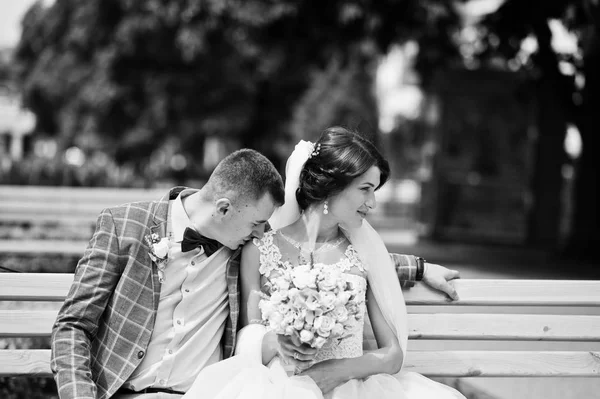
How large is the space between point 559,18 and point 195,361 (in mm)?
10606

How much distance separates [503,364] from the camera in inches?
153

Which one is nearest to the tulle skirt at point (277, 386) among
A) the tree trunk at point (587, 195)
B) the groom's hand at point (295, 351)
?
the groom's hand at point (295, 351)

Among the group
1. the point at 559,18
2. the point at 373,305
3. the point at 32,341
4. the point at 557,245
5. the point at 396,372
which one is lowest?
the point at 557,245

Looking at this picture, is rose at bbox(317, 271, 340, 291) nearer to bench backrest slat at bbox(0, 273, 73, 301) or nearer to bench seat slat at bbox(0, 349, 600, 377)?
bench seat slat at bbox(0, 349, 600, 377)

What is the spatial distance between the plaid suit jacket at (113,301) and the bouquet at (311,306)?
0.67 m

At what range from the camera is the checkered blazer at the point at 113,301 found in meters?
3.19

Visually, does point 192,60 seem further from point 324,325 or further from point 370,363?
point 324,325

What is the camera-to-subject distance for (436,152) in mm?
16984

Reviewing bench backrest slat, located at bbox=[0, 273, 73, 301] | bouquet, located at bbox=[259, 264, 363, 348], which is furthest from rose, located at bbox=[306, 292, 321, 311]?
bench backrest slat, located at bbox=[0, 273, 73, 301]

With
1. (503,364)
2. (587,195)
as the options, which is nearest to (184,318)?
(503,364)

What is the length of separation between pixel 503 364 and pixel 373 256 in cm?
93

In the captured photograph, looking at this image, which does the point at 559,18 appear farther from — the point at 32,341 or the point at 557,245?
the point at 32,341

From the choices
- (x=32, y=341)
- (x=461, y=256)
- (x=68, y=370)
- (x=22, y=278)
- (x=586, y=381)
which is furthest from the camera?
(x=461, y=256)

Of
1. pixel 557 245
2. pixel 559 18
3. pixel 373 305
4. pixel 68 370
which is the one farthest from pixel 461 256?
pixel 68 370
